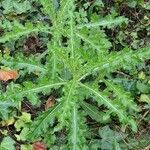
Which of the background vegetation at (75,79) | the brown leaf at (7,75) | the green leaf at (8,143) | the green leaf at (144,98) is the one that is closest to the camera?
the background vegetation at (75,79)

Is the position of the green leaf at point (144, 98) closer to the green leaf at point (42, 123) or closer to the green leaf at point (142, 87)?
the green leaf at point (142, 87)

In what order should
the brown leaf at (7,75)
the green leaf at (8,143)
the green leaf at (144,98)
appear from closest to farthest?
the green leaf at (8,143) → the green leaf at (144,98) → the brown leaf at (7,75)

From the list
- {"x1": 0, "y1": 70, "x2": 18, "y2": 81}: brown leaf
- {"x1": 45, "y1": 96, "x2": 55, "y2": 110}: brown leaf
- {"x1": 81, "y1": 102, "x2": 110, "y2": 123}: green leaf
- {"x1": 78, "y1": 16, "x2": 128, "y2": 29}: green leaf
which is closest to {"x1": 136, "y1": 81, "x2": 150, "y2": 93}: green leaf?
{"x1": 81, "y1": 102, "x2": 110, "y2": 123}: green leaf

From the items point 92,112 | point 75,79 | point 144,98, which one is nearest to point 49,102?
point 92,112

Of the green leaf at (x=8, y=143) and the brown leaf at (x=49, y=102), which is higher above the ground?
the brown leaf at (x=49, y=102)

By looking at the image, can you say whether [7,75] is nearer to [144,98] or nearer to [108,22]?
[108,22]

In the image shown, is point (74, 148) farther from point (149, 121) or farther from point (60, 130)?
point (149, 121)

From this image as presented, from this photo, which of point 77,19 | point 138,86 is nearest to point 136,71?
point 138,86

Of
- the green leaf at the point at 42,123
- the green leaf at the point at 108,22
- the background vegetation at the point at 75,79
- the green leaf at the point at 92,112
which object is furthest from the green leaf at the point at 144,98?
the green leaf at the point at 42,123

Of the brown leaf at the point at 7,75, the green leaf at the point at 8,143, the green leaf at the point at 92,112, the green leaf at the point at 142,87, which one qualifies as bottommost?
the green leaf at the point at 8,143
